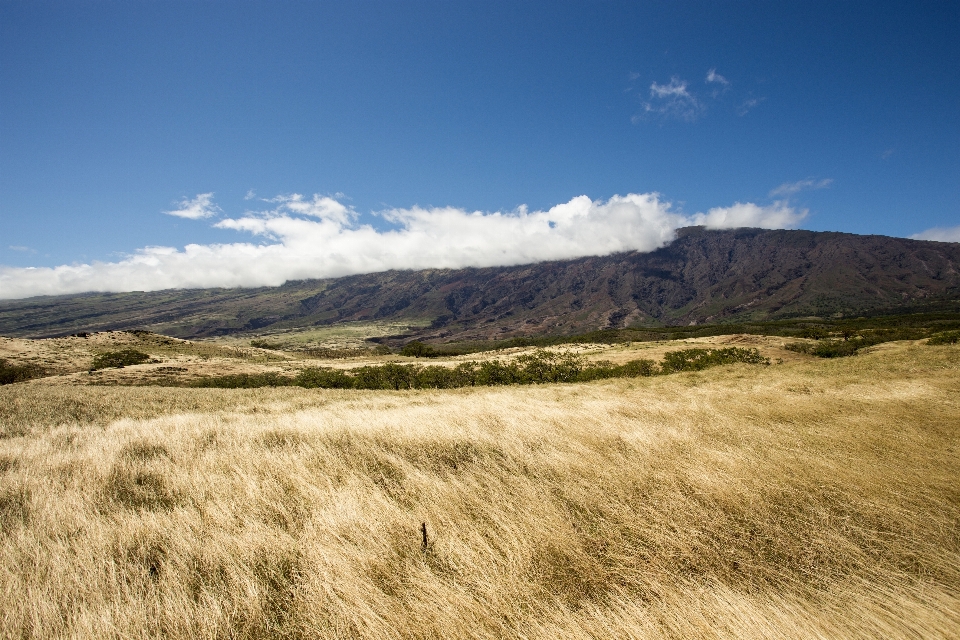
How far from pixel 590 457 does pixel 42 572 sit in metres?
6.20

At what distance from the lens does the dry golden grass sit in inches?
109

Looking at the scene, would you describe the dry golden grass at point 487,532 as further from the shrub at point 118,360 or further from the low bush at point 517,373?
the shrub at point 118,360

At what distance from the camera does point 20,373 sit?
3997 centimetres

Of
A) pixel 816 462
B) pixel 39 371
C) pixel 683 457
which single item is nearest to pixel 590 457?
pixel 683 457

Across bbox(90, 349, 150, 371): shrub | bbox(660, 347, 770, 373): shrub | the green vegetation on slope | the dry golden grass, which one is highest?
the dry golden grass

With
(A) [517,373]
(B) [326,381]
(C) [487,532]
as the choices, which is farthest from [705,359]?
(B) [326,381]

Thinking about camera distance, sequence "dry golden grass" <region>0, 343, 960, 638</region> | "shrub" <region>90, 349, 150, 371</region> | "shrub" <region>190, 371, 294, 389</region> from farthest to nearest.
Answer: "shrub" <region>90, 349, 150, 371</region>
"shrub" <region>190, 371, 294, 389</region>
"dry golden grass" <region>0, 343, 960, 638</region>

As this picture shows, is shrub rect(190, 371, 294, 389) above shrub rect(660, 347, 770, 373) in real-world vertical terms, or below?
below

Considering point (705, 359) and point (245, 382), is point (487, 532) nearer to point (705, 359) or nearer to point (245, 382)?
point (705, 359)

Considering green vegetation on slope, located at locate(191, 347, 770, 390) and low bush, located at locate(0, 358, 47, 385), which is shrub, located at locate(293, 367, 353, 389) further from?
low bush, located at locate(0, 358, 47, 385)

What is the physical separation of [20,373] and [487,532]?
6082cm

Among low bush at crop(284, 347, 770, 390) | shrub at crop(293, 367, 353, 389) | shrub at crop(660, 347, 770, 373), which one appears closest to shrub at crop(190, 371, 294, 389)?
low bush at crop(284, 347, 770, 390)

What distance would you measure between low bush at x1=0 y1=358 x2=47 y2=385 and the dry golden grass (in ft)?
159

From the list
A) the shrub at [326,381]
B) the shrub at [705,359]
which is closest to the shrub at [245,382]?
the shrub at [326,381]
